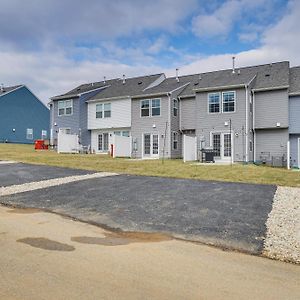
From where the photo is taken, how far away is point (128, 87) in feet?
110

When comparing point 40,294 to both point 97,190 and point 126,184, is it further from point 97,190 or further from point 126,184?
point 126,184

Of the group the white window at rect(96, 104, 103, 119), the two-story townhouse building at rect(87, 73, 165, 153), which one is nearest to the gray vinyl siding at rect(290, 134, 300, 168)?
the two-story townhouse building at rect(87, 73, 165, 153)

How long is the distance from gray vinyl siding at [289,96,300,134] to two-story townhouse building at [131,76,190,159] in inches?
357

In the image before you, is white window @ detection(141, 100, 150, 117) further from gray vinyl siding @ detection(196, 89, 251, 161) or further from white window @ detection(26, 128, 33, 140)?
white window @ detection(26, 128, 33, 140)

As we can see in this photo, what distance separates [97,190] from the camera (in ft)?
40.0

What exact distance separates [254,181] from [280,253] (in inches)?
346

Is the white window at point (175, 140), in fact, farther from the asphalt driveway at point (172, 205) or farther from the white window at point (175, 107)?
the asphalt driveway at point (172, 205)

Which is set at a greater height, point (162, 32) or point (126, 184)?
point (162, 32)

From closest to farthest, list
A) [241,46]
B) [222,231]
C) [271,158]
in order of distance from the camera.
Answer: [222,231]
[241,46]
[271,158]

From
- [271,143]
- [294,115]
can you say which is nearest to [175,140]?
[271,143]

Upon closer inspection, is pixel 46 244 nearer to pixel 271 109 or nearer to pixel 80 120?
pixel 271 109

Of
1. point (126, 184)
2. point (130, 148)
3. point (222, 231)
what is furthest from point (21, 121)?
point (222, 231)

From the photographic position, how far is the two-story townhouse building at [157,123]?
91.9 feet

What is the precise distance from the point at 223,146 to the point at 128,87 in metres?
12.8
